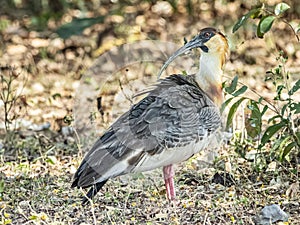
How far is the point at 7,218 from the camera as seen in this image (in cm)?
426

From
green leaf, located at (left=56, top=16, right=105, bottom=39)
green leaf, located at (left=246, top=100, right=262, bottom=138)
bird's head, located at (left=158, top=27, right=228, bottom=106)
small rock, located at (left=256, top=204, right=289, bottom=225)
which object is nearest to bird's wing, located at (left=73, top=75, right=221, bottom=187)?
bird's head, located at (left=158, top=27, right=228, bottom=106)

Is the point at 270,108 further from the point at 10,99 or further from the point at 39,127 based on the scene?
the point at 10,99

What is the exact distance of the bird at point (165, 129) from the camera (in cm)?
418

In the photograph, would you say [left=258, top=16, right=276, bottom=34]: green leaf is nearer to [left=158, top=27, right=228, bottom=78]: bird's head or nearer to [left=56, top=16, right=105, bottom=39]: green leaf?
[left=158, top=27, right=228, bottom=78]: bird's head

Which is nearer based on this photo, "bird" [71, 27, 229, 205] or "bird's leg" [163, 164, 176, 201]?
"bird" [71, 27, 229, 205]

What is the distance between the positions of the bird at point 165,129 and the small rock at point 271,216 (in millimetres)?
550

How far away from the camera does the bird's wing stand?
4172 mm

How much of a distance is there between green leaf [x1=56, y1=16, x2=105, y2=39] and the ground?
0.08 m

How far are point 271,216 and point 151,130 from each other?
2.59 ft

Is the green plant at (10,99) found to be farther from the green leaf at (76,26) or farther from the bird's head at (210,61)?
the bird's head at (210,61)

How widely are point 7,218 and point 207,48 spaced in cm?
152

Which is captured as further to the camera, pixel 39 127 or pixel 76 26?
pixel 76 26

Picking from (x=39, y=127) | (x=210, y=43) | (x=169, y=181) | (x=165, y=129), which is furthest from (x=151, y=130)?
(x=39, y=127)

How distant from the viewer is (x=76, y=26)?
805cm
